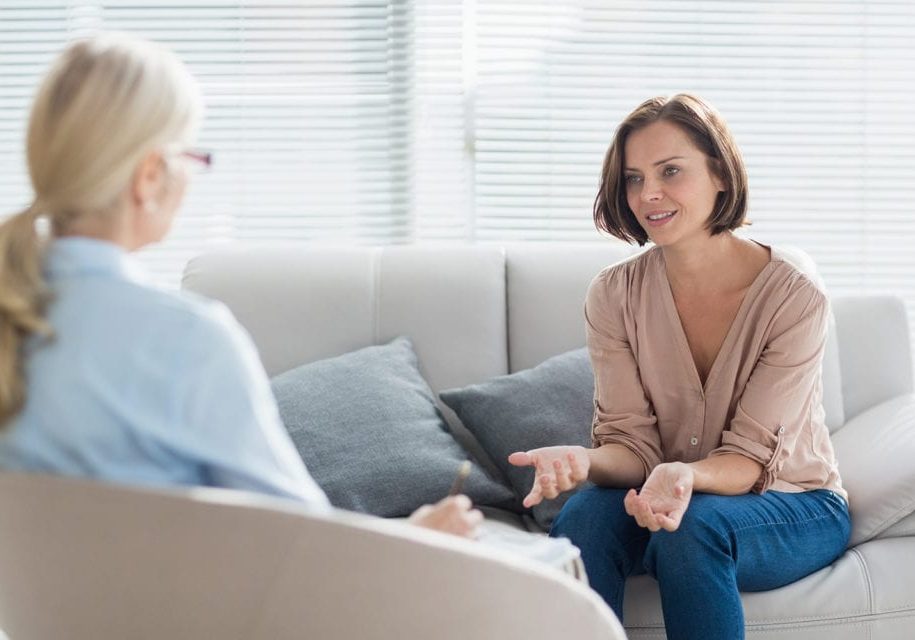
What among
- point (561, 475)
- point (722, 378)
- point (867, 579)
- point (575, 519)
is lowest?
point (867, 579)

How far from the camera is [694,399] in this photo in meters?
2.06

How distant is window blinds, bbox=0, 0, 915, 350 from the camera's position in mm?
3008

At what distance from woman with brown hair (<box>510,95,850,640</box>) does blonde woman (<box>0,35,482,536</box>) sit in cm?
86

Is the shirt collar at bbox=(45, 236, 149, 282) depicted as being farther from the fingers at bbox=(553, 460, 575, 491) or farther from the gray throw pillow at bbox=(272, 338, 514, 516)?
the gray throw pillow at bbox=(272, 338, 514, 516)

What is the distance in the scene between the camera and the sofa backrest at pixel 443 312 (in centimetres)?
253

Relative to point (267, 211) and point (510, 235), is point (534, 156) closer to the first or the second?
point (510, 235)

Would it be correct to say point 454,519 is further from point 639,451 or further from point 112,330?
point 639,451

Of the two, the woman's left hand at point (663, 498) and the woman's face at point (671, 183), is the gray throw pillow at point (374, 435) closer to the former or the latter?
the woman's left hand at point (663, 498)

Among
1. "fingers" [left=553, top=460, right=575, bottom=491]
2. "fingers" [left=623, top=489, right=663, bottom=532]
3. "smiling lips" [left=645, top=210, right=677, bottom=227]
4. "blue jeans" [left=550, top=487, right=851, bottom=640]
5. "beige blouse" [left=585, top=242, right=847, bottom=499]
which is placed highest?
"smiling lips" [left=645, top=210, right=677, bottom=227]

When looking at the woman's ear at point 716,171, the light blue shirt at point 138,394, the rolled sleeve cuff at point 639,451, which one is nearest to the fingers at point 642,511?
the rolled sleeve cuff at point 639,451

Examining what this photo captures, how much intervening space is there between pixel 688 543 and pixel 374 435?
754 mm

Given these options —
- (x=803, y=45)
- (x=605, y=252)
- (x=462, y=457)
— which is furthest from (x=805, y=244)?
(x=462, y=457)

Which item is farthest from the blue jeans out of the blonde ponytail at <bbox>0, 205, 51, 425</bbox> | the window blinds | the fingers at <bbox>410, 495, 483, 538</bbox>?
the window blinds

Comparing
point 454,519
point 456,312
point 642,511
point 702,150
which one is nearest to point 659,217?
point 702,150
